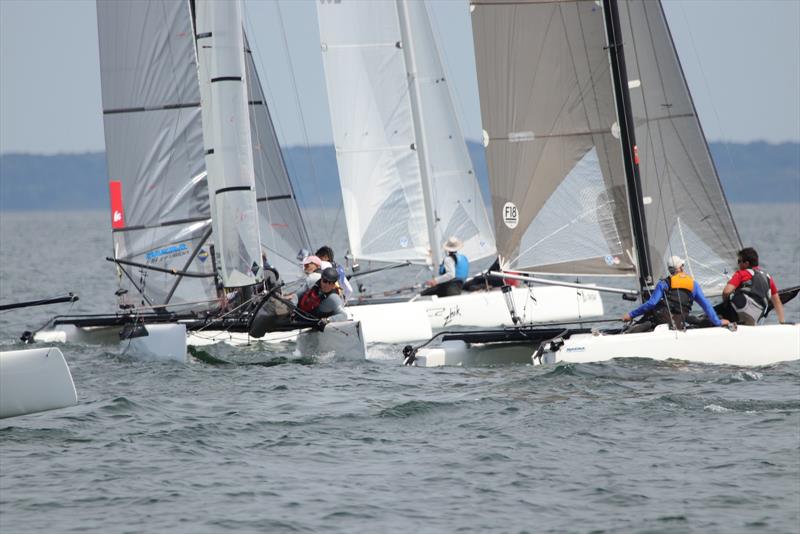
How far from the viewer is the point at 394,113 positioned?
73.9 feet

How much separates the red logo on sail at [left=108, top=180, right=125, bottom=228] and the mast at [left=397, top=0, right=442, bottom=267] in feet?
16.5

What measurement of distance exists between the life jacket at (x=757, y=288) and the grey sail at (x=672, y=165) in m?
0.85

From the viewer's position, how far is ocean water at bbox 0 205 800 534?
7695 mm

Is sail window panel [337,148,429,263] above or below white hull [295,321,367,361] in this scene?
above

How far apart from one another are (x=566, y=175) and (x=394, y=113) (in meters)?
9.17

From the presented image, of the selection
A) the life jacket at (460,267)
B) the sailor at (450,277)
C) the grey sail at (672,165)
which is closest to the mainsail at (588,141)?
the grey sail at (672,165)

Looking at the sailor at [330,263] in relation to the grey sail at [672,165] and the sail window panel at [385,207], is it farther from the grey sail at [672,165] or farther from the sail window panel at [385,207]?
the sail window panel at [385,207]

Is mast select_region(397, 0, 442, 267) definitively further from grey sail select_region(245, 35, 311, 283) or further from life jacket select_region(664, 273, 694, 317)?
life jacket select_region(664, 273, 694, 317)

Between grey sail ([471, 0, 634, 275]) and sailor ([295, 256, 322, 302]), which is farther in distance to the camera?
sailor ([295, 256, 322, 302])

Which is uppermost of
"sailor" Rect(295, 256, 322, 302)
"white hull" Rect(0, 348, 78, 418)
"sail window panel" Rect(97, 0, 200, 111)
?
"sail window panel" Rect(97, 0, 200, 111)

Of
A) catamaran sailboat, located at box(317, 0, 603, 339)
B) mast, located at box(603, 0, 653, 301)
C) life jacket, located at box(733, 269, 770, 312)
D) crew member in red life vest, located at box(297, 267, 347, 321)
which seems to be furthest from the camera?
catamaran sailboat, located at box(317, 0, 603, 339)

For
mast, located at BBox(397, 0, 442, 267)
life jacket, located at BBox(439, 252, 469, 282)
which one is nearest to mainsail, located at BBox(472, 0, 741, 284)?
life jacket, located at BBox(439, 252, 469, 282)

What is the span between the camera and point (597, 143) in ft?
44.4

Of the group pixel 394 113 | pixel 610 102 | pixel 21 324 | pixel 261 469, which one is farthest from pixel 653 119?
pixel 21 324
